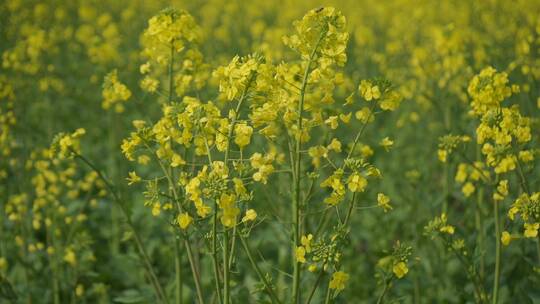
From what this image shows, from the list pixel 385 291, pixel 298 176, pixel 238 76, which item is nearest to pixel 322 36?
pixel 238 76

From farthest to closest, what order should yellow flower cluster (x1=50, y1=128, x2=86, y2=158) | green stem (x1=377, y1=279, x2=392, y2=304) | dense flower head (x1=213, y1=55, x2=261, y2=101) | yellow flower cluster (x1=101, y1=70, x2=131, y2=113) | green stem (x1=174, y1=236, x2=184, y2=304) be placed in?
yellow flower cluster (x1=101, y1=70, x2=131, y2=113) < green stem (x1=174, y1=236, x2=184, y2=304) < yellow flower cluster (x1=50, y1=128, x2=86, y2=158) < green stem (x1=377, y1=279, x2=392, y2=304) < dense flower head (x1=213, y1=55, x2=261, y2=101)

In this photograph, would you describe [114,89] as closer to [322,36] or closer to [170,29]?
[170,29]

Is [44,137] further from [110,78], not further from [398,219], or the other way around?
[398,219]

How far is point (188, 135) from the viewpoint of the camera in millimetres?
2250

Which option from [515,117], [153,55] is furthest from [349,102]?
[153,55]

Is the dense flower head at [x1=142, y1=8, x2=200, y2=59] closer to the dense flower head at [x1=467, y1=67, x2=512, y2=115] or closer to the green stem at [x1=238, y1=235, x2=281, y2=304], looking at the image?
the green stem at [x1=238, y1=235, x2=281, y2=304]

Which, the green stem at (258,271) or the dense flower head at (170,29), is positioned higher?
the dense flower head at (170,29)

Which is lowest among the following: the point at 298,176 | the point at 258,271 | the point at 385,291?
the point at 385,291

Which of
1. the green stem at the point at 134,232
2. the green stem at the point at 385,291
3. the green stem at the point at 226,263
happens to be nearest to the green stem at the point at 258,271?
the green stem at the point at 226,263

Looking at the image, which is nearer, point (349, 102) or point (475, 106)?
point (349, 102)

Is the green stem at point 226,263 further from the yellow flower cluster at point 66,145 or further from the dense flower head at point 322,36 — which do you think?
the yellow flower cluster at point 66,145

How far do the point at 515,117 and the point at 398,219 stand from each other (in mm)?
2083

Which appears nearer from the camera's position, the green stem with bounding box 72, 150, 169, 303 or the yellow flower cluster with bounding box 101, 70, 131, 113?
the green stem with bounding box 72, 150, 169, 303

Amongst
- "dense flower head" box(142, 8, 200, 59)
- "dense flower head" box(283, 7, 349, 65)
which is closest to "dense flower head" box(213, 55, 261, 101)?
"dense flower head" box(283, 7, 349, 65)
